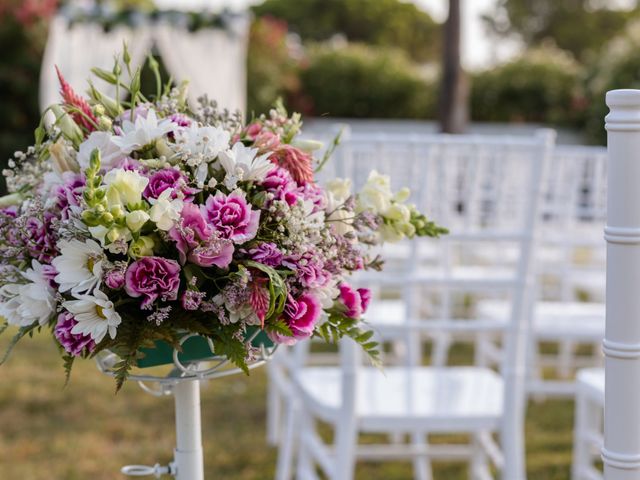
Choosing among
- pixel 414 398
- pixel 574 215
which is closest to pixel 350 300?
pixel 414 398

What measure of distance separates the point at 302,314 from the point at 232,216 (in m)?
0.16

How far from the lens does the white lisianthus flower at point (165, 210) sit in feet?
3.57

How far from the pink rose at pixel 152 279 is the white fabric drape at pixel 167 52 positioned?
5.86m

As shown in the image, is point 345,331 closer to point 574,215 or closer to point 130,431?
point 130,431

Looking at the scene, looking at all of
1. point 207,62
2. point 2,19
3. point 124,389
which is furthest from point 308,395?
point 2,19

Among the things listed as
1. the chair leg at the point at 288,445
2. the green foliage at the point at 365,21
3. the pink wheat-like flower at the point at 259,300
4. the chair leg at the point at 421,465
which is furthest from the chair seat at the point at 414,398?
the green foliage at the point at 365,21

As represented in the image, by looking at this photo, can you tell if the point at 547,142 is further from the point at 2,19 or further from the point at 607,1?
the point at 607,1

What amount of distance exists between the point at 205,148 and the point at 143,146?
0.29 ft

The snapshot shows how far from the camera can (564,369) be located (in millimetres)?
4125

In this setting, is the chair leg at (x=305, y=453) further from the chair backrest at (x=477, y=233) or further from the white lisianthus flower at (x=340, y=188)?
the white lisianthus flower at (x=340, y=188)

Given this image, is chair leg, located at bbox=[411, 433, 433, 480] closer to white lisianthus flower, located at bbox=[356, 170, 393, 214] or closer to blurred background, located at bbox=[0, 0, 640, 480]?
blurred background, located at bbox=[0, 0, 640, 480]

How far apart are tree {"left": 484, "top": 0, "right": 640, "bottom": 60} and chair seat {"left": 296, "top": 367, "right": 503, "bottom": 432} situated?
97.5 ft

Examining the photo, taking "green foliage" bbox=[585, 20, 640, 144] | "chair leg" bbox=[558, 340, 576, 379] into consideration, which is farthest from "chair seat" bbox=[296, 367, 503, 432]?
"green foliage" bbox=[585, 20, 640, 144]

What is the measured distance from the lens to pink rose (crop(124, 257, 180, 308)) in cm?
109
